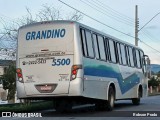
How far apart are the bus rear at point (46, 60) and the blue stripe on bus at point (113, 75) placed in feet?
2.96

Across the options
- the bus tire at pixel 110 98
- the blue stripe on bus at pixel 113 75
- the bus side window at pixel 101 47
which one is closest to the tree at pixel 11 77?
the blue stripe on bus at pixel 113 75

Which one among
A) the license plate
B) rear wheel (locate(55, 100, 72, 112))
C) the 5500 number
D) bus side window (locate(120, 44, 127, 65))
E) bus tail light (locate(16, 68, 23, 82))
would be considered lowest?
rear wheel (locate(55, 100, 72, 112))

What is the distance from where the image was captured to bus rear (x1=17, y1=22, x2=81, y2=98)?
15000 millimetres

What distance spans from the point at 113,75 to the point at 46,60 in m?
4.38

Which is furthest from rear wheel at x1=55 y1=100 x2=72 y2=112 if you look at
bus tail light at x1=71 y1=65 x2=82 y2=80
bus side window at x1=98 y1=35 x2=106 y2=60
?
bus tail light at x1=71 y1=65 x2=82 y2=80

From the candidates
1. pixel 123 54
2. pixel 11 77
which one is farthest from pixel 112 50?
pixel 11 77

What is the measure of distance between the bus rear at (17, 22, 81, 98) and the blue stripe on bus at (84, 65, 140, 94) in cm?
90

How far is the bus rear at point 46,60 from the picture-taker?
49.2 feet

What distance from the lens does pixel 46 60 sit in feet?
50.6

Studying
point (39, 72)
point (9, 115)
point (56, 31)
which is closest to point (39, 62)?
point (39, 72)

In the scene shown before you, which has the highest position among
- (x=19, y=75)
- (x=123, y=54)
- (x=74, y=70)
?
(x=123, y=54)

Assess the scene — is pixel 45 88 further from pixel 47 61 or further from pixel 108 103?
pixel 108 103

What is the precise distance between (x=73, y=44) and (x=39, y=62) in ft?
4.97

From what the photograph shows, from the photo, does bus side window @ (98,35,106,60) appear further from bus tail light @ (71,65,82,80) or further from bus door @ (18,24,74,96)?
bus tail light @ (71,65,82,80)
